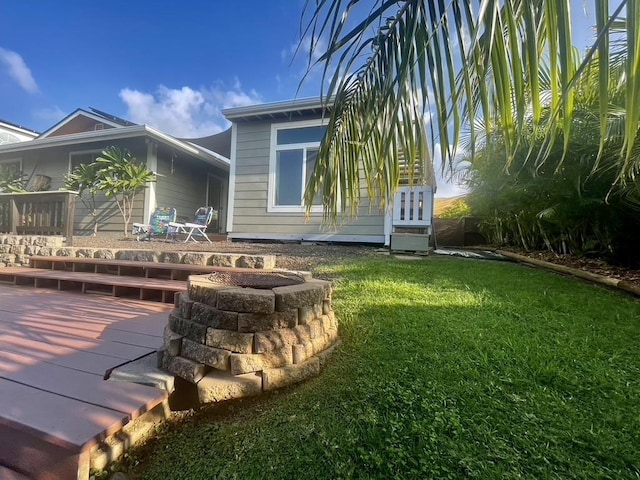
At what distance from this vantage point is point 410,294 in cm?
258

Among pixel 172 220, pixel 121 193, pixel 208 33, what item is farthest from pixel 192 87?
pixel 172 220

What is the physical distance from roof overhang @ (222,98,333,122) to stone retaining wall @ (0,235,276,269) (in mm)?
3511

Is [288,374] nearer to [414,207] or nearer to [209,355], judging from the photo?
[209,355]

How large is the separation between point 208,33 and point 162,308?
21.6ft

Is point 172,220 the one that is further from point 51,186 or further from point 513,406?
point 513,406

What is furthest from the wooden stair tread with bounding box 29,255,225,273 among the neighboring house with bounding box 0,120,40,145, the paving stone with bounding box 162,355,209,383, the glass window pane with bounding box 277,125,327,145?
the neighboring house with bounding box 0,120,40,145

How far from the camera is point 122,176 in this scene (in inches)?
263

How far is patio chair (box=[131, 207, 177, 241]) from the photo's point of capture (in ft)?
21.7

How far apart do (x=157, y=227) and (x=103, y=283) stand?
12.7 feet

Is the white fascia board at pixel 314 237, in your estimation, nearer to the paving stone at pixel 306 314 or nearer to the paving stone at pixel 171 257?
the paving stone at pixel 171 257

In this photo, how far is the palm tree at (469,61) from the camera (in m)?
0.59

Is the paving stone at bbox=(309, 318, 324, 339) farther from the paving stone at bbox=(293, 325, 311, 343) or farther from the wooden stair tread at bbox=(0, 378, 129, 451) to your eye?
the wooden stair tread at bbox=(0, 378, 129, 451)

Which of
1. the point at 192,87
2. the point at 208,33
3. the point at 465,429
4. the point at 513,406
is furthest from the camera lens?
the point at 192,87

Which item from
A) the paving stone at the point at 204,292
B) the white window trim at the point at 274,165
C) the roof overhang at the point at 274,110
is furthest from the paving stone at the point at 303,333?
the roof overhang at the point at 274,110
